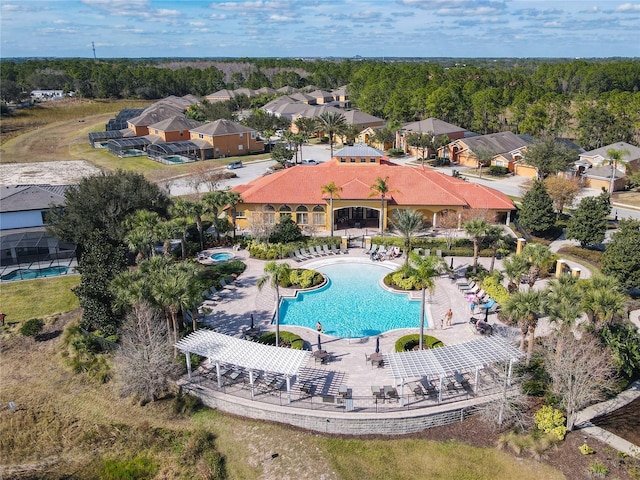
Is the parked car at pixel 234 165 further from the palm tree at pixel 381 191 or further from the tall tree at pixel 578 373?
the tall tree at pixel 578 373

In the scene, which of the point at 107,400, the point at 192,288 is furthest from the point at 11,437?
the point at 192,288

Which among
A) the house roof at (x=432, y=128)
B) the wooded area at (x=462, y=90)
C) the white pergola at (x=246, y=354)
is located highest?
the wooded area at (x=462, y=90)

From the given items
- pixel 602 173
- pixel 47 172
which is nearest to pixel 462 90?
pixel 602 173

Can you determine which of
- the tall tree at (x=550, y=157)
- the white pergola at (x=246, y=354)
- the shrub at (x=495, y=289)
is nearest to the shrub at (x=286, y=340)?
the white pergola at (x=246, y=354)

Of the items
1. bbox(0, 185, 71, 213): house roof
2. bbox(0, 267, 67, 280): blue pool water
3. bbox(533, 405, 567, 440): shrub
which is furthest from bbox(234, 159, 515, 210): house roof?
bbox(533, 405, 567, 440): shrub

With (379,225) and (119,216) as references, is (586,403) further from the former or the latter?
(119,216)

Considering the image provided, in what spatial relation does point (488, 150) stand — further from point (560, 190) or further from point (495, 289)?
point (495, 289)
